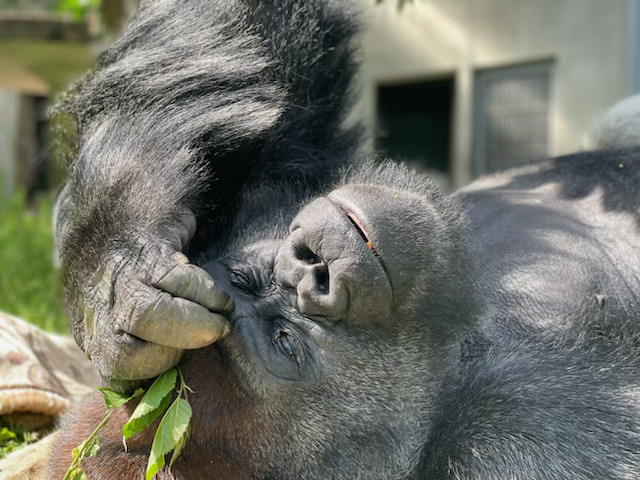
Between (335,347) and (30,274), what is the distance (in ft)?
14.6

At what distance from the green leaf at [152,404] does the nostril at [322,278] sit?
0.40m

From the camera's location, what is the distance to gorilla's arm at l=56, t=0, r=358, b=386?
1.88 meters

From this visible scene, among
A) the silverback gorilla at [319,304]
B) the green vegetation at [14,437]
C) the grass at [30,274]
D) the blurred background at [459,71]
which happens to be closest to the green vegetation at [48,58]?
the blurred background at [459,71]

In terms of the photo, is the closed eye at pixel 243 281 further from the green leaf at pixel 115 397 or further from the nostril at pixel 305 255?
the green leaf at pixel 115 397

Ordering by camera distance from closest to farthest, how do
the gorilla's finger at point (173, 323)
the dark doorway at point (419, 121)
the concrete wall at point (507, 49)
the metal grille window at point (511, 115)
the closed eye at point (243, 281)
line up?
1. the gorilla's finger at point (173, 323)
2. the closed eye at point (243, 281)
3. the concrete wall at point (507, 49)
4. the metal grille window at point (511, 115)
5. the dark doorway at point (419, 121)

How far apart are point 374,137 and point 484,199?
0.62 meters

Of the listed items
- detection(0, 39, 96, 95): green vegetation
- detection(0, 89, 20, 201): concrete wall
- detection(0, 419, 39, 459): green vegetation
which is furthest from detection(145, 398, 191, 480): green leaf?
detection(0, 89, 20, 201): concrete wall

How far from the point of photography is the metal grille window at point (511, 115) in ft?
28.5

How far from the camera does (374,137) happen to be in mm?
3154

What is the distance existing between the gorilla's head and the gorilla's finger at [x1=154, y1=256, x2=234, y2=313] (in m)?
0.12

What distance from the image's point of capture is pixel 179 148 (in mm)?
2303

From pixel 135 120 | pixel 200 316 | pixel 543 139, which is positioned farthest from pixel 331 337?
pixel 543 139

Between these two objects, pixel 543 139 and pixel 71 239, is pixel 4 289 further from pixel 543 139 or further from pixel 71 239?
pixel 543 139

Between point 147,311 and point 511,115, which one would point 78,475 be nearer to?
point 147,311
